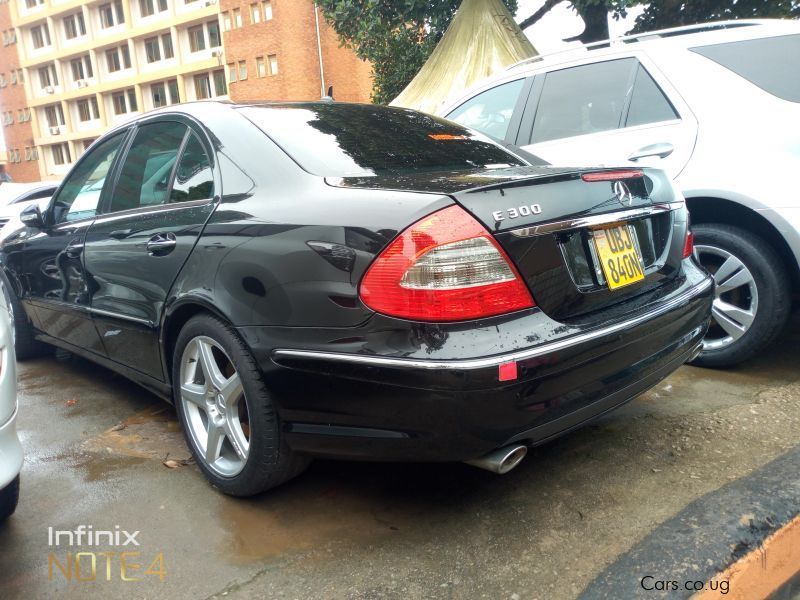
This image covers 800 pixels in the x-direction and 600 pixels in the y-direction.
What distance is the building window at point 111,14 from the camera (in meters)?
40.4

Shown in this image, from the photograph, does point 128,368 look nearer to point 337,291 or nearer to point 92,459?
point 92,459

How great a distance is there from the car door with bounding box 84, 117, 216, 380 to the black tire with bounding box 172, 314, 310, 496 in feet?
1.15

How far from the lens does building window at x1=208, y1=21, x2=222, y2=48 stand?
3631 centimetres

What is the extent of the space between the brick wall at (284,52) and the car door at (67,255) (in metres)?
30.4

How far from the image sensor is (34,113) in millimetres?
46688

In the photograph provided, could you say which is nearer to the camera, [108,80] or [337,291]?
[337,291]

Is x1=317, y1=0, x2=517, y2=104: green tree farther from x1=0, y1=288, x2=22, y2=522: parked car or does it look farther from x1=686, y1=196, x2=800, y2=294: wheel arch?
x1=0, y1=288, x2=22, y2=522: parked car

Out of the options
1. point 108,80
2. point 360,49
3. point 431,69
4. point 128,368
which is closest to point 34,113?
point 108,80

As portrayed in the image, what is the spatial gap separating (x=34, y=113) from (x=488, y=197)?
5448 cm

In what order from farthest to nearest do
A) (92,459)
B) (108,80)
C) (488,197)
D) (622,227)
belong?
(108,80) < (92,459) < (622,227) < (488,197)

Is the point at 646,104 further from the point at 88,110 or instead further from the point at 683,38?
the point at 88,110

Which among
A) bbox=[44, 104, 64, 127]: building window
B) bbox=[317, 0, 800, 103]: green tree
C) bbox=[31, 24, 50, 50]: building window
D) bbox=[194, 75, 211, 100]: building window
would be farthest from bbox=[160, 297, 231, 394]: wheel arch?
bbox=[31, 24, 50, 50]: building window

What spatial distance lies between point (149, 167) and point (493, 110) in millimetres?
2354

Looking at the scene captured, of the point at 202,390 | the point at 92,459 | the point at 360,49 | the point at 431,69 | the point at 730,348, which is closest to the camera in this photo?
the point at 202,390
